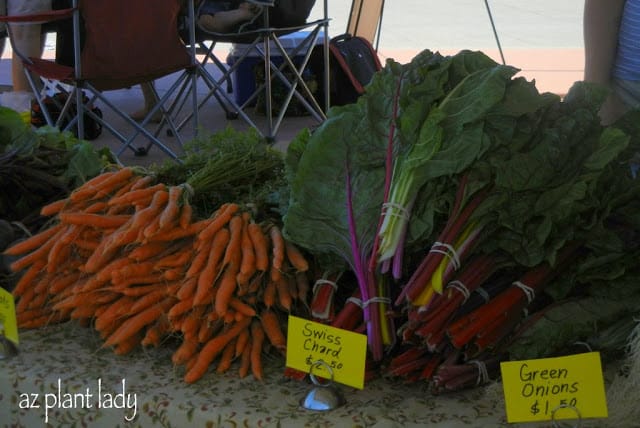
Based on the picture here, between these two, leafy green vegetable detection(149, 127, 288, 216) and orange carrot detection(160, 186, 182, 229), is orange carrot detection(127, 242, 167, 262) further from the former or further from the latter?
leafy green vegetable detection(149, 127, 288, 216)

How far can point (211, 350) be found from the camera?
132 cm

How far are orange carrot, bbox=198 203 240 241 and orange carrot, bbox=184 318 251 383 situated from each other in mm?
166

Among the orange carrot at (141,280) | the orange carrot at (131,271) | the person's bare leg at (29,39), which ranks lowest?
the orange carrot at (141,280)

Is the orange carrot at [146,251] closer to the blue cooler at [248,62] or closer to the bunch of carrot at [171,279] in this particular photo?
the bunch of carrot at [171,279]

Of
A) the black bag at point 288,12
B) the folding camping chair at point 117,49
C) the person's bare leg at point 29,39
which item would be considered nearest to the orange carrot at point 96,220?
the folding camping chair at point 117,49

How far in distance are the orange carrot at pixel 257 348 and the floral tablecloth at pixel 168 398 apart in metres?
0.02

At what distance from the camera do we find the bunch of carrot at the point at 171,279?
1342mm

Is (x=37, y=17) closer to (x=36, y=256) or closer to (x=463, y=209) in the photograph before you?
(x=36, y=256)

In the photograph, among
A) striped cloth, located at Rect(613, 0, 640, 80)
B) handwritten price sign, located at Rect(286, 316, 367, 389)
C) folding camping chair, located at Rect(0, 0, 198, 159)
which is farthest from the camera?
folding camping chair, located at Rect(0, 0, 198, 159)

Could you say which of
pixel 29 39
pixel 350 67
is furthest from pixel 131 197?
pixel 350 67

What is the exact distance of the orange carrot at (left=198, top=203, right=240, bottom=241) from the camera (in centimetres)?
141

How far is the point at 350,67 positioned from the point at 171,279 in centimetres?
413

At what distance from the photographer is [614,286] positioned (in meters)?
1.25

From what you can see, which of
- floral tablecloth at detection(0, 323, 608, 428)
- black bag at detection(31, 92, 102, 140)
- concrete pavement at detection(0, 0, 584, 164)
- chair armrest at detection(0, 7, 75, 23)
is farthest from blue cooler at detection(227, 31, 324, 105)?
floral tablecloth at detection(0, 323, 608, 428)
